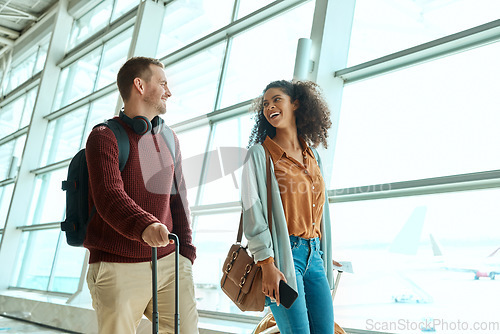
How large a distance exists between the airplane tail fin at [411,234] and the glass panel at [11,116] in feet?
31.7

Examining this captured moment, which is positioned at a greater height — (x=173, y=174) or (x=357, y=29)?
(x=357, y=29)

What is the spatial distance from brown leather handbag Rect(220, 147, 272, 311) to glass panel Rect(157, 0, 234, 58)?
4.43 metres

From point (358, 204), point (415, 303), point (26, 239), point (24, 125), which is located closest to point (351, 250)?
point (358, 204)

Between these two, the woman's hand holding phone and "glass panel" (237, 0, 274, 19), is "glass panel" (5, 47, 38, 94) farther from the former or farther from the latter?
the woman's hand holding phone

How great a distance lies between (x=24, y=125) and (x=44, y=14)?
2.50m

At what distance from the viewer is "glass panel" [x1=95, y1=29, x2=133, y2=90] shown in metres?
7.71

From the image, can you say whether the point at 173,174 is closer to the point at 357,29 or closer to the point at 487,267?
the point at 487,267

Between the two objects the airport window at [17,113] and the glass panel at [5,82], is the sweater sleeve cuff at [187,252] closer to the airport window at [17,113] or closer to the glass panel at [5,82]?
the airport window at [17,113]

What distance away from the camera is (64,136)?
27.8ft

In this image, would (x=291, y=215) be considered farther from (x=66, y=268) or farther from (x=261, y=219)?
(x=66, y=268)

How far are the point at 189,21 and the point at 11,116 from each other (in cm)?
668

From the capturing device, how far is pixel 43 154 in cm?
869

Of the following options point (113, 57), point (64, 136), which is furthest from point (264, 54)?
point (64, 136)

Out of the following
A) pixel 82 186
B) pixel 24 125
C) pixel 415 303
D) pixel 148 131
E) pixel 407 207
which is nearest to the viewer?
pixel 82 186
